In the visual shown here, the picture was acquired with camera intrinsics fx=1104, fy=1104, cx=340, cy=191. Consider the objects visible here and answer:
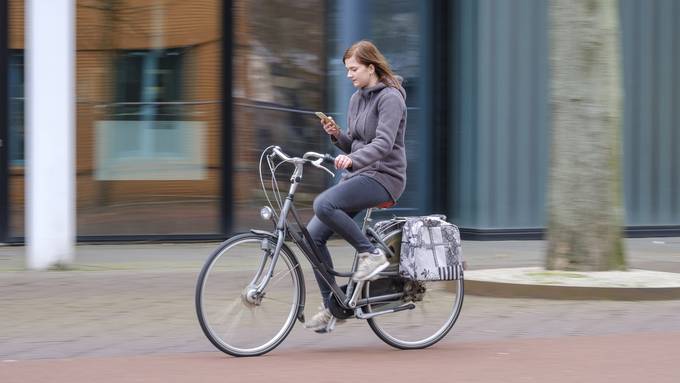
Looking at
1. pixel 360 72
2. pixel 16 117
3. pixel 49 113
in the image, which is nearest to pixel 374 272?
Result: pixel 360 72

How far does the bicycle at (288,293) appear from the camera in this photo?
573cm

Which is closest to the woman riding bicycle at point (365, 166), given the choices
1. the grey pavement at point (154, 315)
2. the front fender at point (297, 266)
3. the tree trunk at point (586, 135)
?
the front fender at point (297, 266)

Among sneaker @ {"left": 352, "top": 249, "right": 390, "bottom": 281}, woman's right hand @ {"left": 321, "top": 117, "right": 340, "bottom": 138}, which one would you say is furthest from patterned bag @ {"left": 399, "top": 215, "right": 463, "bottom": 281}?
woman's right hand @ {"left": 321, "top": 117, "right": 340, "bottom": 138}

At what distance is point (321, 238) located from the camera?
19.9 ft

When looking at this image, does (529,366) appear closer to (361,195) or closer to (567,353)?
(567,353)

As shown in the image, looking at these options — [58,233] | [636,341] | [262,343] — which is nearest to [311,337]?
[262,343]

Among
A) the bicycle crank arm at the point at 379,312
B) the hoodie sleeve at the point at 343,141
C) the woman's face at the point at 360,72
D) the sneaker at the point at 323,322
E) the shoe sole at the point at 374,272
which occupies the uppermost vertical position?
the woman's face at the point at 360,72

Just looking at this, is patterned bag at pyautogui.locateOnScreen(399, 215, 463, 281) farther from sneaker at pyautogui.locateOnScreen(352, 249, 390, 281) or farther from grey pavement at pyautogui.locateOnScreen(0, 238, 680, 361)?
grey pavement at pyautogui.locateOnScreen(0, 238, 680, 361)

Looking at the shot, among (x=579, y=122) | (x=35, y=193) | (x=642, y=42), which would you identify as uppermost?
(x=642, y=42)

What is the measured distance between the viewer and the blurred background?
36.9 ft

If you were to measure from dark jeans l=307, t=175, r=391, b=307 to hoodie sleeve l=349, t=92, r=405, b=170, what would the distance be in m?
0.16

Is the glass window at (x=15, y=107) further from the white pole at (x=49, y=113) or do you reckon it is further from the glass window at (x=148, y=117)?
the white pole at (x=49, y=113)

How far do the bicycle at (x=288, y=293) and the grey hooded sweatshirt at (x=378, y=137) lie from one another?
0.69ft

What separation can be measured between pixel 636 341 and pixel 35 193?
5.11 meters
